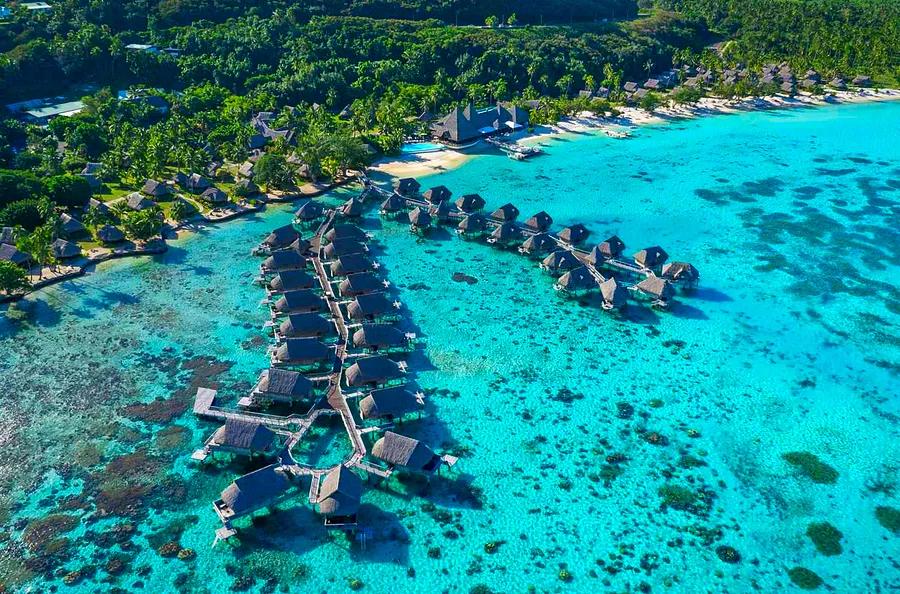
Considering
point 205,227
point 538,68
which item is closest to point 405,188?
point 205,227

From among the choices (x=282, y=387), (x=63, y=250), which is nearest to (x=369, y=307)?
(x=282, y=387)

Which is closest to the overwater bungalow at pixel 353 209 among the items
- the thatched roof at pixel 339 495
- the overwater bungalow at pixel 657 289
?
the overwater bungalow at pixel 657 289

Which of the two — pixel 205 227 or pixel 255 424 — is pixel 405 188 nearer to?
pixel 205 227

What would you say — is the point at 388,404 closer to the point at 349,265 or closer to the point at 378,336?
the point at 378,336

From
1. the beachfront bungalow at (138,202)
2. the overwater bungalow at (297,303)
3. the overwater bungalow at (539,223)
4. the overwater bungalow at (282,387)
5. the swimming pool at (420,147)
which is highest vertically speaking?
the swimming pool at (420,147)

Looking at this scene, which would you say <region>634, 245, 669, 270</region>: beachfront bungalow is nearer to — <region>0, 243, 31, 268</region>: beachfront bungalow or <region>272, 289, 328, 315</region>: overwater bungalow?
<region>272, 289, 328, 315</region>: overwater bungalow

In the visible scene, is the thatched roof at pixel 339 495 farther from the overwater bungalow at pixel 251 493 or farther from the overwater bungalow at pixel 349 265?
the overwater bungalow at pixel 349 265
